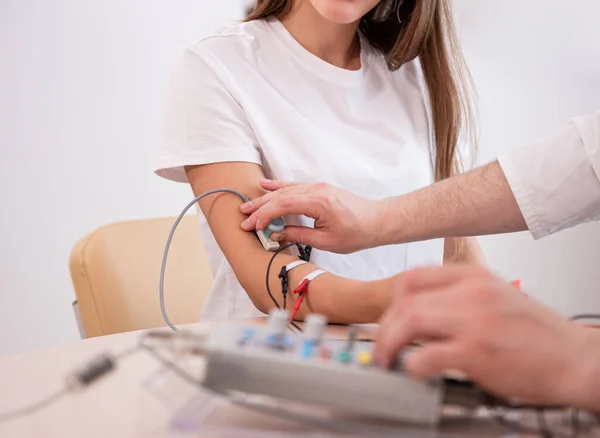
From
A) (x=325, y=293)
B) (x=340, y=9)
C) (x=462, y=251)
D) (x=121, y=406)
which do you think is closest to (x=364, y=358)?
(x=121, y=406)

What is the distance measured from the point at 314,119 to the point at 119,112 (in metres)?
1.16

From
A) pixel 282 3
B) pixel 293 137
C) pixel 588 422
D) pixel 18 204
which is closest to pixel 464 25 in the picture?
pixel 282 3

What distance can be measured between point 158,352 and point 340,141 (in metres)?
0.76

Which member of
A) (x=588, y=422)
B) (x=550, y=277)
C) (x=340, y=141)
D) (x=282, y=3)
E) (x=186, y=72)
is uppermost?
(x=282, y=3)

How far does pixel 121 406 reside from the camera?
608mm

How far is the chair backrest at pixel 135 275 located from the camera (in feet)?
4.08

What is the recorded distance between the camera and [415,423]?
0.49 m

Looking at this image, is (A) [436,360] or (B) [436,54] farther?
(B) [436,54]

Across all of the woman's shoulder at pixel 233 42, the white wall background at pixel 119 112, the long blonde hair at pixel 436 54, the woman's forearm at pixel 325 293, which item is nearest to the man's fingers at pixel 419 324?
the woman's forearm at pixel 325 293

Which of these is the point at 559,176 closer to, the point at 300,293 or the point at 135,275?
the point at 300,293

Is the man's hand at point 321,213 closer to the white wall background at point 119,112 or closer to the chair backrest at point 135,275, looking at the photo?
the chair backrest at point 135,275

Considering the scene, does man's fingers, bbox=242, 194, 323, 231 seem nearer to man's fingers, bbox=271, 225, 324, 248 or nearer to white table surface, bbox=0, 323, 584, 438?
man's fingers, bbox=271, 225, 324, 248

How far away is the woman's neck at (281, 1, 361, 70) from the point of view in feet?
4.23

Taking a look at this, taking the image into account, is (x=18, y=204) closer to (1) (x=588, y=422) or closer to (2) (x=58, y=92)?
(2) (x=58, y=92)
